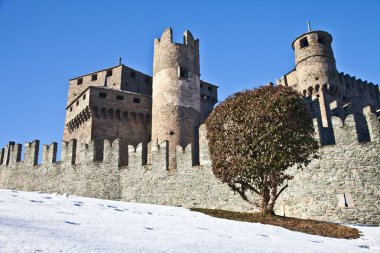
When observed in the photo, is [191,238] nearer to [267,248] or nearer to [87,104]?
[267,248]

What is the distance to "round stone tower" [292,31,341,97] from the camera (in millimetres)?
31688

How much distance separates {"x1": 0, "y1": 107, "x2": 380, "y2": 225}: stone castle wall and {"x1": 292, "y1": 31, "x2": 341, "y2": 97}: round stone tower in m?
15.0

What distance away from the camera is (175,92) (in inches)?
1163

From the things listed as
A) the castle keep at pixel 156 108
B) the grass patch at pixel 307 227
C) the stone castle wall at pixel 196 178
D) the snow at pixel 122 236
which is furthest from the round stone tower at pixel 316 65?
the snow at pixel 122 236

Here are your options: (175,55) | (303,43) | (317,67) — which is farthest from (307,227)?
(303,43)

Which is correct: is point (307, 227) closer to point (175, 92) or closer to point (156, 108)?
point (175, 92)

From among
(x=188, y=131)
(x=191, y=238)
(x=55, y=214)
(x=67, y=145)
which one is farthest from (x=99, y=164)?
(x=191, y=238)

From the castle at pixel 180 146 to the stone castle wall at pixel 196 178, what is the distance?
0.12 feet

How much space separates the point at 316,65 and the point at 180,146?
1760 centimetres

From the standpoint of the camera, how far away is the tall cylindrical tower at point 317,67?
31625 millimetres

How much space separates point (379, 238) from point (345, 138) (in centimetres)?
664

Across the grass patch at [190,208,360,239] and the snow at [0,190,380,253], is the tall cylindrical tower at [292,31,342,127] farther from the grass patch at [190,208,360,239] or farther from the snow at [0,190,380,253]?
the snow at [0,190,380,253]

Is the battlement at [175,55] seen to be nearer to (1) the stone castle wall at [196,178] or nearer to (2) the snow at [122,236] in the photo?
(1) the stone castle wall at [196,178]

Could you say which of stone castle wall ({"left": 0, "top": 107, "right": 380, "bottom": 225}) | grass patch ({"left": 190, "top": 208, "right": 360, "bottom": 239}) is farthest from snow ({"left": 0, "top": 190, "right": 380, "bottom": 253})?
stone castle wall ({"left": 0, "top": 107, "right": 380, "bottom": 225})
